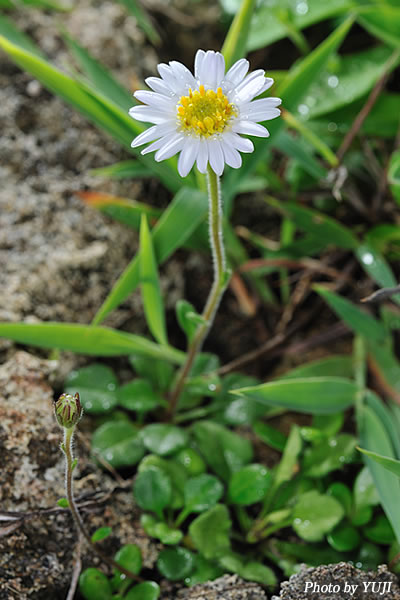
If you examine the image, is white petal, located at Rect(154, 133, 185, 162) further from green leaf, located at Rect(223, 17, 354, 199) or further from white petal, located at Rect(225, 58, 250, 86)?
green leaf, located at Rect(223, 17, 354, 199)

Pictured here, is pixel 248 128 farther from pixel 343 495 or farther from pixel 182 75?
pixel 343 495

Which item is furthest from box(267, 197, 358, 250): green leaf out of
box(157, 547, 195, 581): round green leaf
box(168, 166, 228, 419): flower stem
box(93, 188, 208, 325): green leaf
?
box(157, 547, 195, 581): round green leaf

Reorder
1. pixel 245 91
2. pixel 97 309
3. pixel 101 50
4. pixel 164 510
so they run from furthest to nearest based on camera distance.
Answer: pixel 101 50 < pixel 97 309 < pixel 164 510 < pixel 245 91

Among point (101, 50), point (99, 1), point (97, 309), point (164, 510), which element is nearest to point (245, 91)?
point (97, 309)

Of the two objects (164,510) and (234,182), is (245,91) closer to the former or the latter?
(234,182)

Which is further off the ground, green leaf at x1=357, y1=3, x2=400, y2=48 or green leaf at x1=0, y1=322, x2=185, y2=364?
green leaf at x1=357, y1=3, x2=400, y2=48
